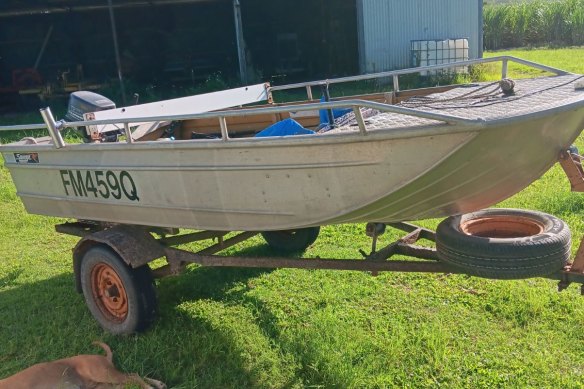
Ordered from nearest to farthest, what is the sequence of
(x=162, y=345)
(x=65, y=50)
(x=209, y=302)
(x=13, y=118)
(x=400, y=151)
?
(x=400, y=151) < (x=162, y=345) < (x=209, y=302) < (x=13, y=118) < (x=65, y=50)

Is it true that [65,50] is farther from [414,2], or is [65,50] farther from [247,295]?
[247,295]

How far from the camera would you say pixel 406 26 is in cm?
1556

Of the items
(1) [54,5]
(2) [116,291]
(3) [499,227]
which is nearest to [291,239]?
(2) [116,291]

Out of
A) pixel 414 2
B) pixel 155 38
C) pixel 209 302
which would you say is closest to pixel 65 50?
pixel 155 38

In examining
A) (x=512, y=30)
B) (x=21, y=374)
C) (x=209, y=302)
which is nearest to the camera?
(x=21, y=374)

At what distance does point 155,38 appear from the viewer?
18781 millimetres

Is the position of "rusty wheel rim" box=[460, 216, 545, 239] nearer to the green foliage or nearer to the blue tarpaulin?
the blue tarpaulin

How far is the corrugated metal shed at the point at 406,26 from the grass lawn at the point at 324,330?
11.0m

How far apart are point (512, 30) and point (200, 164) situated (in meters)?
30.2

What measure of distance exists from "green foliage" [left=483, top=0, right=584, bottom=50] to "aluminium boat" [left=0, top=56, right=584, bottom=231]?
2822 cm

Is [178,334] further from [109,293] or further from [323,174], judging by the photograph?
[323,174]

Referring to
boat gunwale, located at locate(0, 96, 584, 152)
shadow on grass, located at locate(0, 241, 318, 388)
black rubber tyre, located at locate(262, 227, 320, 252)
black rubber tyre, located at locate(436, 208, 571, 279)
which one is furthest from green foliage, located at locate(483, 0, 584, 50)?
boat gunwale, located at locate(0, 96, 584, 152)

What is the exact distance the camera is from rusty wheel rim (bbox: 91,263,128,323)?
4160 millimetres

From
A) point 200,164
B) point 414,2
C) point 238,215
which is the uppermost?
point 414,2
